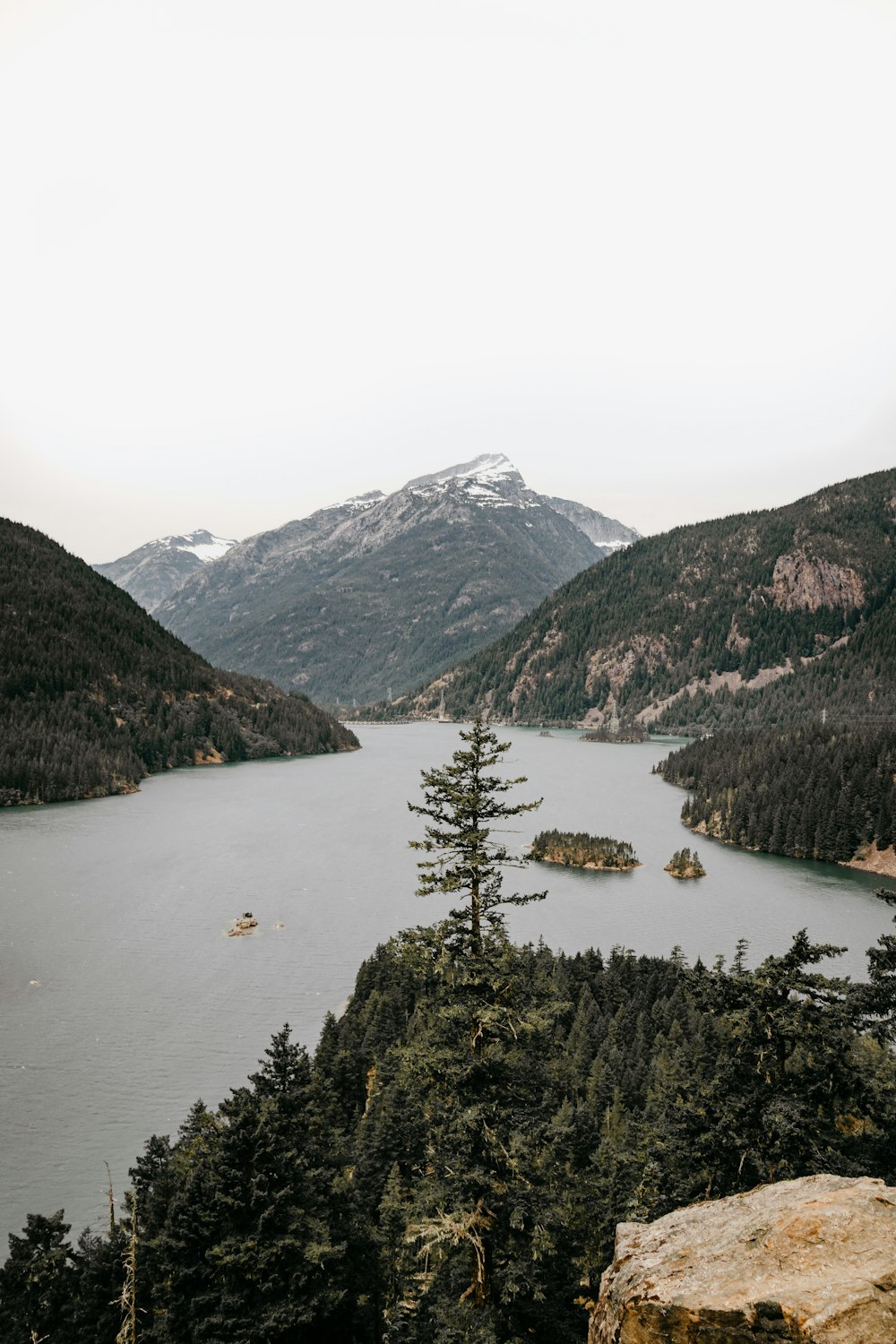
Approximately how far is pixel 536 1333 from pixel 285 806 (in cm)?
10769

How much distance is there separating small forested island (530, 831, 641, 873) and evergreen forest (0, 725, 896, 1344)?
215 feet

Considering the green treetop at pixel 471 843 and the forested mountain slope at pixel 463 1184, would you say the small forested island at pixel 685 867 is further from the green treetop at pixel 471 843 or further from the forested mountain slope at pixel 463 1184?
the green treetop at pixel 471 843

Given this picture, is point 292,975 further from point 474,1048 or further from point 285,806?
point 285,806

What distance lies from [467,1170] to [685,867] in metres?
73.3

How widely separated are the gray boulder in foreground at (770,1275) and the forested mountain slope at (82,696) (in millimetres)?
130028

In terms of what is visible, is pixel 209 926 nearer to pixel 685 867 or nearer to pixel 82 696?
pixel 685 867

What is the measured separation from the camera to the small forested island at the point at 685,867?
81.3 meters

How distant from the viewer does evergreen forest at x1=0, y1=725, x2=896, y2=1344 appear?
1462 centimetres

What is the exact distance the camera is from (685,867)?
81.8 m

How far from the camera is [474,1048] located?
15.5 meters

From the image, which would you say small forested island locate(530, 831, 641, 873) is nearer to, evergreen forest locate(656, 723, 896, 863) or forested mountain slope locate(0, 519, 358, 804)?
evergreen forest locate(656, 723, 896, 863)

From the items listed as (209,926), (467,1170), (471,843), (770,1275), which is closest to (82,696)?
(209,926)

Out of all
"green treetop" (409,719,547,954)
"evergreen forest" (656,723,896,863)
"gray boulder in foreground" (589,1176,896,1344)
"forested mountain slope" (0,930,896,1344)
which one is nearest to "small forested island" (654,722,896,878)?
"evergreen forest" (656,723,896,863)

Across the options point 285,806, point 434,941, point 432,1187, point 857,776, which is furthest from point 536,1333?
point 285,806
